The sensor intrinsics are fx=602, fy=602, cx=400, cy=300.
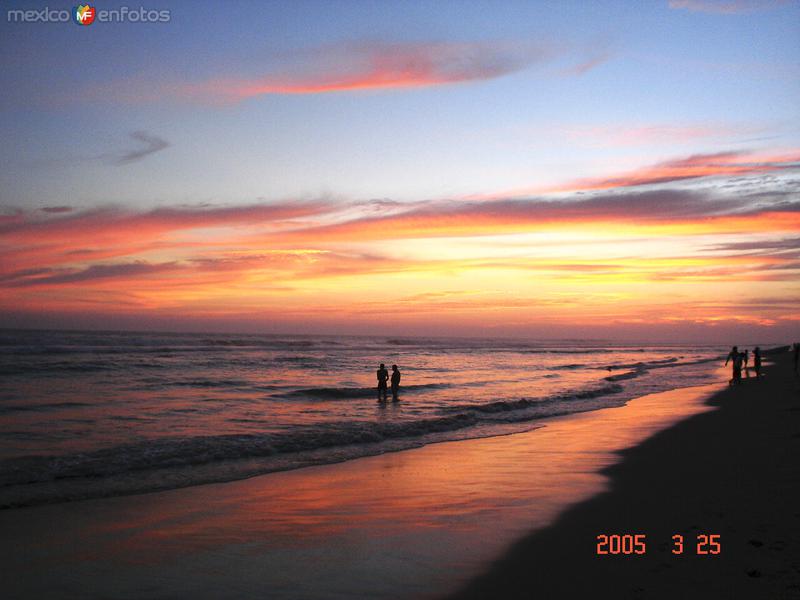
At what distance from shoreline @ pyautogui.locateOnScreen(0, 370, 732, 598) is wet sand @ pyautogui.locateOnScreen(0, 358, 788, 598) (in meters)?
0.03

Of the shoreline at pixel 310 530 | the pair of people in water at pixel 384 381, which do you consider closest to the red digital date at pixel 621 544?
the shoreline at pixel 310 530

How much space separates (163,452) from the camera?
13008 millimetres

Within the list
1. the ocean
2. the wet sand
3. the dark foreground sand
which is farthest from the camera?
the ocean

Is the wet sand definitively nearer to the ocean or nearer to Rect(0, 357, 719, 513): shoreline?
Rect(0, 357, 719, 513): shoreline

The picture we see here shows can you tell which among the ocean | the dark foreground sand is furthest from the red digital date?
the ocean

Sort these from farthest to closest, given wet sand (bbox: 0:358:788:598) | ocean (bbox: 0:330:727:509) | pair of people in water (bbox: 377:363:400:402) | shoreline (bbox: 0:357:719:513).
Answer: pair of people in water (bbox: 377:363:400:402), ocean (bbox: 0:330:727:509), shoreline (bbox: 0:357:719:513), wet sand (bbox: 0:358:788:598)

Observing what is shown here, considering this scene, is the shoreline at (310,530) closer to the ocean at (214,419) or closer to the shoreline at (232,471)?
the shoreline at (232,471)

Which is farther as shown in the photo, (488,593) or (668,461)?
(668,461)

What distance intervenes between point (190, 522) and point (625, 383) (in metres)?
32.4

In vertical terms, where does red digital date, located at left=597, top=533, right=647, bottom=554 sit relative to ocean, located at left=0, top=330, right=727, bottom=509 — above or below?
above

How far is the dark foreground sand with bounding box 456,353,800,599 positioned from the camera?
560 cm

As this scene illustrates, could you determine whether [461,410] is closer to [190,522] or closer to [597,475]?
[597,475]

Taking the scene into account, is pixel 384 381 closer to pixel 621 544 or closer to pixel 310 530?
pixel 310 530

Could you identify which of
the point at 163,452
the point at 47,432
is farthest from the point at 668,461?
the point at 47,432
